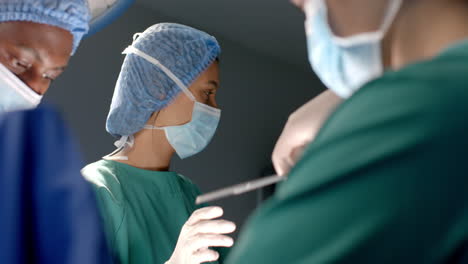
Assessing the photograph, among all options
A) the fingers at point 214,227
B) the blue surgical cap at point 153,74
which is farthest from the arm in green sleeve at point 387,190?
the blue surgical cap at point 153,74

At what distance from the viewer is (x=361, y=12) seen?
28.1 inches

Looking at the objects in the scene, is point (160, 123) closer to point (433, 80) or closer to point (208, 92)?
point (208, 92)

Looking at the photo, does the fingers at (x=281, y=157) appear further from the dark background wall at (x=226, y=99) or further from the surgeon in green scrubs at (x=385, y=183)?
the dark background wall at (x=226, y=99)

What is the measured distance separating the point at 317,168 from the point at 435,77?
0.45 feet

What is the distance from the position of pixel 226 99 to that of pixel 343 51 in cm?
387

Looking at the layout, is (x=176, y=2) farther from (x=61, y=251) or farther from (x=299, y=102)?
(x=61, y=251)

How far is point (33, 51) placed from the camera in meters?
1.24

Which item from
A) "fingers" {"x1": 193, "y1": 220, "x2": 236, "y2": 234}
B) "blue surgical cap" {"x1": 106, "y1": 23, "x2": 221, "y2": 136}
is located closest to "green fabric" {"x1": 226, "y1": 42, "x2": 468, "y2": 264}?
"fingers" {"x1": 193, "y1": 220, "x2": 236, "y2": 234}

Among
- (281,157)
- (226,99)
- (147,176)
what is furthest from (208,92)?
(226,99)

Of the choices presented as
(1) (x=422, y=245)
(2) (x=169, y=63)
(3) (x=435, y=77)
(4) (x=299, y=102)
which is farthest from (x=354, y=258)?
(4) (x=299, y=102)

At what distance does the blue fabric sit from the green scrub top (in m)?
0.70

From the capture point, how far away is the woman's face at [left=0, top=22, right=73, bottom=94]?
123cm

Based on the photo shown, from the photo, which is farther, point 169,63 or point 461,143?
point 169,63

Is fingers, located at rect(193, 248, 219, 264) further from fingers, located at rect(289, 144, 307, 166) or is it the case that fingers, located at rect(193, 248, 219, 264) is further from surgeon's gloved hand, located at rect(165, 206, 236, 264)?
fingers, located at rect(289, 144, 307, 166)
